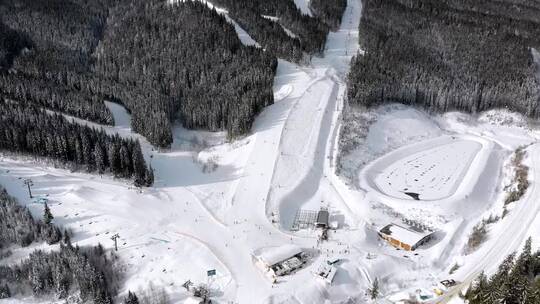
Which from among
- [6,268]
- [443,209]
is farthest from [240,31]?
[6,268]

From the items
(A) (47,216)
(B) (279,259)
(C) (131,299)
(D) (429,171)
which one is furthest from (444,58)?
(C) (131,299)

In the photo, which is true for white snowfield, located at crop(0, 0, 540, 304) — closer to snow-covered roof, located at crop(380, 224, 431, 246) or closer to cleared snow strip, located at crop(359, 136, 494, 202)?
cleared snow strip, located at crop(359, 136, 494, 202)

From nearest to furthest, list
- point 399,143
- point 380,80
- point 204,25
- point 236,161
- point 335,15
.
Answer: point 236,161, point 399,143, point 380,80, point 204,25, point 335,15

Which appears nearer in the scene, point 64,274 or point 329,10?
point 64,274

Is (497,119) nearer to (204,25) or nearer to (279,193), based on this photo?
(279,193)

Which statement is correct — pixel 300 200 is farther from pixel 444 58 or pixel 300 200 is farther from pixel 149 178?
pixel 444 58
